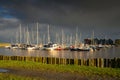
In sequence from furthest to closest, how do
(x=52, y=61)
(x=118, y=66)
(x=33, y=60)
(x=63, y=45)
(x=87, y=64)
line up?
(x=63, y=45)
(x=33, y=60)
(x=52, y=61)
(x=87, y=64)
(x=118, y=66)

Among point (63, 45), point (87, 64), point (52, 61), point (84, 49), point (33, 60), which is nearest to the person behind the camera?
point (87, 64)

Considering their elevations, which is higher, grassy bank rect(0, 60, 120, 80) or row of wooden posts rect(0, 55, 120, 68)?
row of wooden posts rect(0, 55, 120, 68)

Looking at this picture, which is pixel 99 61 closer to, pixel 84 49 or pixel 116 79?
pixel 116 79

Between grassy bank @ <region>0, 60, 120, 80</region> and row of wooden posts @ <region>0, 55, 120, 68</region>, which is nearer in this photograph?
grassy bank @ <region>0, 60, 120, 80</region>

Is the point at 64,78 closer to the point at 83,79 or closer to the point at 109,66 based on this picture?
the point at 83,79

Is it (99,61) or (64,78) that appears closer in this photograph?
(64,78)

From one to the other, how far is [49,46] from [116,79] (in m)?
142

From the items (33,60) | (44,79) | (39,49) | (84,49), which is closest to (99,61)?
(33,60)

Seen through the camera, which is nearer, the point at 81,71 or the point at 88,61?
the point at 81,71

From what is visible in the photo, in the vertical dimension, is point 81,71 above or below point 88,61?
below

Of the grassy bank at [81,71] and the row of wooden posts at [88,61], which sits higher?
the row of wooden posts at [88,61]

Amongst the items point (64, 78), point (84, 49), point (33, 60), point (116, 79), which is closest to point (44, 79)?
point (64, 78)

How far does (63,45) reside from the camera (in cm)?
17362

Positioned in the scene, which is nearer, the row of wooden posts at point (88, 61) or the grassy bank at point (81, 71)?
the grassy bank at point (81, 71)
